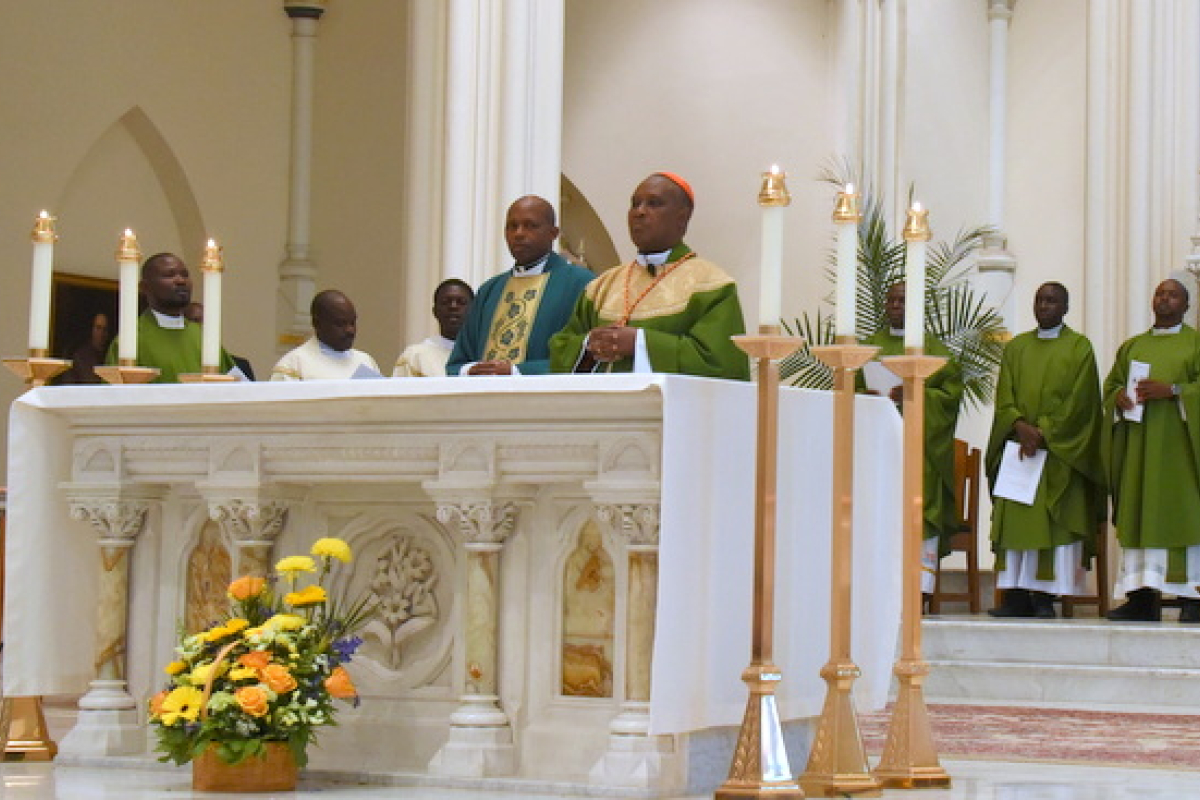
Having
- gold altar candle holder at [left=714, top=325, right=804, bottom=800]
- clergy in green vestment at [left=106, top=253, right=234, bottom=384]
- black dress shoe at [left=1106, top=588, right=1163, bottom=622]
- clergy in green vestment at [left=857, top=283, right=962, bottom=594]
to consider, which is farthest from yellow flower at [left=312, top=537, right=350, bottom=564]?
black dress shoe at [left=1106, top=588, right=1163, bottom=622]

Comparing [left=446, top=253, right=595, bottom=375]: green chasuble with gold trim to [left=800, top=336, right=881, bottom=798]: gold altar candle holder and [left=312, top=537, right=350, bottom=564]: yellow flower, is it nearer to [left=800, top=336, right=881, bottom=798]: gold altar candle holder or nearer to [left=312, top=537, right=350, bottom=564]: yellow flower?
[left=312, top=537, right=350, bottom=564]: yellow flower

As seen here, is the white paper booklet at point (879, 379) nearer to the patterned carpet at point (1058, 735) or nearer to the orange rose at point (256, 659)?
the patterned carpet at point (1058, 735)

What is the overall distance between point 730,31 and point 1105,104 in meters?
3.17

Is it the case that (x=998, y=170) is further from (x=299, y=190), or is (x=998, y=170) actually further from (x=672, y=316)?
(x=672, y=316)

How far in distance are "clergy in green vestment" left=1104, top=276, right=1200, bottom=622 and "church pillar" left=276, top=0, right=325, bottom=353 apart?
7.28m

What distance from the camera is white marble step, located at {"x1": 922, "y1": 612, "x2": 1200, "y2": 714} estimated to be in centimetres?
1022

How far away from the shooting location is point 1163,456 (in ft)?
38.1

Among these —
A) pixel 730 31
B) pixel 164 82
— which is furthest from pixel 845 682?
pixel 164 82

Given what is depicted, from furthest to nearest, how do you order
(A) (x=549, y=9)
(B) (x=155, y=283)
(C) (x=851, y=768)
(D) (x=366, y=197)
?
(D) (x=366, y=197)
(A) (x=549, y=9)
(B) (x=155, y=283)
(C) (x=851, y=768)

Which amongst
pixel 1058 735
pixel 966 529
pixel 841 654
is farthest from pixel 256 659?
pixel 966 529

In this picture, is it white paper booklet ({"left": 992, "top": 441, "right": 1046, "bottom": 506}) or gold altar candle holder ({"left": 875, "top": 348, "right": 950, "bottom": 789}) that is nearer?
gold altar candle holder ({"left": 875, "top": 348, "right": 950, "bottom": 789})

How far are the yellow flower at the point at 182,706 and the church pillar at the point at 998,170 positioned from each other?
29.4 ft

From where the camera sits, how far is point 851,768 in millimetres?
6387

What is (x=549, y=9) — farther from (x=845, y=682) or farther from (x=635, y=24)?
(x=845, y=682)
